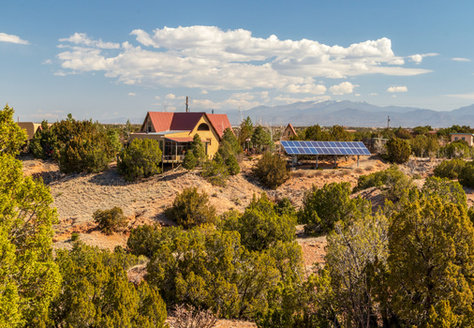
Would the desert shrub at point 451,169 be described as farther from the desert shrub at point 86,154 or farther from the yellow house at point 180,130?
the desert shrub at point 86,154

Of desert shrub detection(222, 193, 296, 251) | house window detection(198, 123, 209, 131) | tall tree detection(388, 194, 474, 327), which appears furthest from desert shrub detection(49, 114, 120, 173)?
tall tree detection(388, 194, 474, 327)

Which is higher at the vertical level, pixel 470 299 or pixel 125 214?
pixel 470 299

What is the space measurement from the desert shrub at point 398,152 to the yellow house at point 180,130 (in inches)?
860

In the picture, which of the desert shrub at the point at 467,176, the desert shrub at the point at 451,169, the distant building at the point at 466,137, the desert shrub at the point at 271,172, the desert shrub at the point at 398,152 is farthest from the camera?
the distant building at the point at 466,137

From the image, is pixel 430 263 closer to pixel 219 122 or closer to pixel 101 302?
pixel 101 302

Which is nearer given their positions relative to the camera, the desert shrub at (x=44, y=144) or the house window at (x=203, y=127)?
the house window at (x=203, y=127)

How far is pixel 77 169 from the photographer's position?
1651 inches

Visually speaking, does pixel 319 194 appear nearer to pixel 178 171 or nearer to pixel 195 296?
pixel 195 296

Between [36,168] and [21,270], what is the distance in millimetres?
41842

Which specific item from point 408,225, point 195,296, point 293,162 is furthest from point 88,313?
point 293,162

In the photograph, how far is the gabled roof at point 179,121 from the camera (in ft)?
155

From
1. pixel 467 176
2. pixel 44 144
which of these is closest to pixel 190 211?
pixel 467 176

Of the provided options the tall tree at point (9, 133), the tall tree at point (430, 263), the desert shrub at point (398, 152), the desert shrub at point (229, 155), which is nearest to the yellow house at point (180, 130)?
the desert shrub at point (229, 155)

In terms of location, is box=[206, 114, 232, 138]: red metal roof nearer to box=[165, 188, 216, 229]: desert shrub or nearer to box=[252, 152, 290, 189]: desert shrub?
box=[252, 152, 290, 189]: desert shrub
